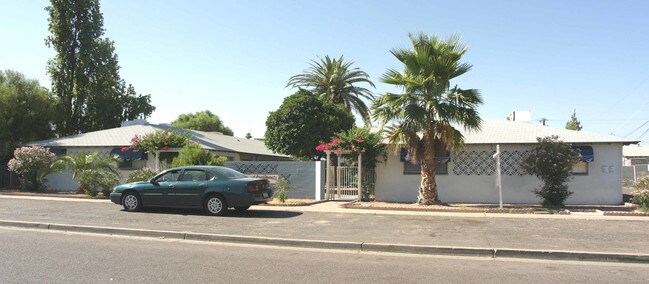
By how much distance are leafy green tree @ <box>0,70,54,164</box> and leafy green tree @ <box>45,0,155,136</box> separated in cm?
225

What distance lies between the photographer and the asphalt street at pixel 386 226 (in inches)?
375

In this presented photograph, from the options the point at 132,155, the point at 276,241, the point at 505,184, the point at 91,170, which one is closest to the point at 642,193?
the point at 505,184

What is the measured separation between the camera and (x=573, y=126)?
191 ft

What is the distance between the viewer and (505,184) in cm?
1950

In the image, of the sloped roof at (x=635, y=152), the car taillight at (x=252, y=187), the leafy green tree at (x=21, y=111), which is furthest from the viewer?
the sloped roof at (x=635, y=152)

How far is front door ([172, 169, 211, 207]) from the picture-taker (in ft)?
44.7

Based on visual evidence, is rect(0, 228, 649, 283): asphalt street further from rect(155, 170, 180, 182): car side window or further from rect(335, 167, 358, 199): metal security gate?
rect(335, 167, 358, 199): metal security gate

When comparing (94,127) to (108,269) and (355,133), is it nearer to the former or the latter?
(355,133)

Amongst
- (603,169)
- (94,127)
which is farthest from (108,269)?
(94,127)

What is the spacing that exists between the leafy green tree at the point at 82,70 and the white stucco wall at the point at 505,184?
86.5 feet

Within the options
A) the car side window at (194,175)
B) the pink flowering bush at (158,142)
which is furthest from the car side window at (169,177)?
the pink flowering bush at (158,142)

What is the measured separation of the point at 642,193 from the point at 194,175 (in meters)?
13.9

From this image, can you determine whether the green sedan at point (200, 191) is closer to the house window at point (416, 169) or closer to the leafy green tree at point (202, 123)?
the house window at point (416, 169)

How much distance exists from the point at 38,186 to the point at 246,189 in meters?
15.5
